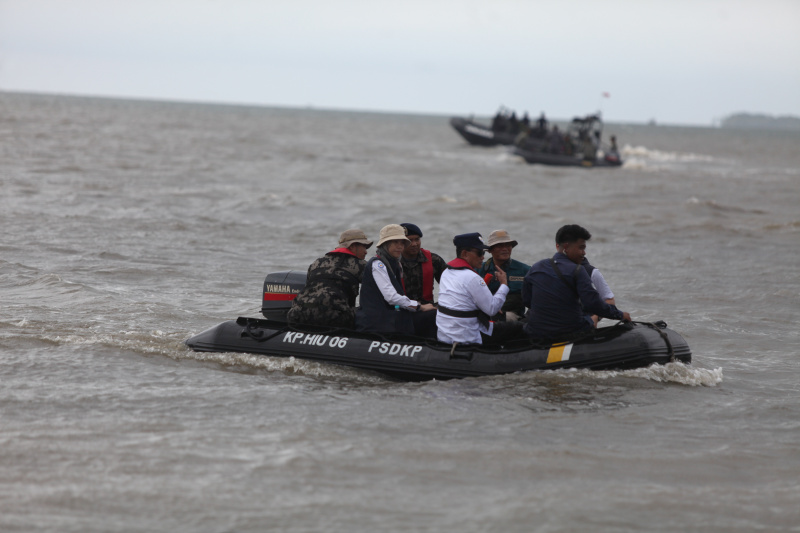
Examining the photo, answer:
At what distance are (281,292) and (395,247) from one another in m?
A: 1.39

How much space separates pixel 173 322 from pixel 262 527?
17.5 feet

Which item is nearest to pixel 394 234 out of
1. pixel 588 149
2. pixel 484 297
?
pixel 484 297

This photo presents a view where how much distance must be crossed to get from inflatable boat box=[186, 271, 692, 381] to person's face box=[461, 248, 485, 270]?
31.0 inches

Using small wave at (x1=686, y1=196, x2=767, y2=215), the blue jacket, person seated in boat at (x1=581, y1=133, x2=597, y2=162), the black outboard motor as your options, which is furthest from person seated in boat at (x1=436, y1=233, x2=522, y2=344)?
person seated in boat at (x1=581, y1=133, x2=597, y2=162)

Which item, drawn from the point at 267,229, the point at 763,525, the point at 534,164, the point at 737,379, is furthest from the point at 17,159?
the point at 763,525

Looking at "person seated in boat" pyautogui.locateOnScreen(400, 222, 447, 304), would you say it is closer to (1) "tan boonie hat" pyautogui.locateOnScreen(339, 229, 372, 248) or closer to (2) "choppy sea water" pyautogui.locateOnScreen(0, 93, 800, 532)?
(1) "tan boonie hat" pyautogui.locateOnScreen(339, 229, 372, 248)

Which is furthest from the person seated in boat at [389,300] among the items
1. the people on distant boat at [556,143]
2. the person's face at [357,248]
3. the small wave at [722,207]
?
the people on distant boat at [556,143]

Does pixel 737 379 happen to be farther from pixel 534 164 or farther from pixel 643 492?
pixel 534 164

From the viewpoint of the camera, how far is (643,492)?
5207 mm

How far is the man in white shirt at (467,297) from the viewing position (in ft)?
23.1

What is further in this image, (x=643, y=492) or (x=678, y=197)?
(x=678, y=197)

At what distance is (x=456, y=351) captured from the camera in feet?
24.4

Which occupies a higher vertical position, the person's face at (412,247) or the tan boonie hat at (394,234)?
the tan boonie hat at (394,234)

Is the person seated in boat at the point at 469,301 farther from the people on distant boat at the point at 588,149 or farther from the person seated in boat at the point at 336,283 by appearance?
the people on distant boat at the point at 588,149
